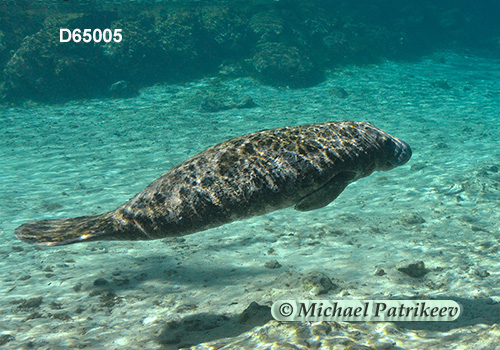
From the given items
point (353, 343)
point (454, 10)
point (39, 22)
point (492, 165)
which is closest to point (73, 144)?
point (353, 343)

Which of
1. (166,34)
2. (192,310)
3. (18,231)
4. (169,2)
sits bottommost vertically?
(192,310)

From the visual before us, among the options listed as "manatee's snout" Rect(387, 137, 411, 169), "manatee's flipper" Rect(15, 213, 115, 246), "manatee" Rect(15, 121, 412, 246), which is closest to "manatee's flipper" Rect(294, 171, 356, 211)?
"manatee" Rect(15, 121, 412, 246)

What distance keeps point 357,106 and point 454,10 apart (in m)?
33.0

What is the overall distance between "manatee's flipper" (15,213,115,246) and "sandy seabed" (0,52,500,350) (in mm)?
1055

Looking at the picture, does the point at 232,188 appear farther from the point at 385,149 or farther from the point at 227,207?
the point at 385,149

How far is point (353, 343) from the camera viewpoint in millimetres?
3256

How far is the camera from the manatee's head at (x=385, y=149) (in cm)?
496

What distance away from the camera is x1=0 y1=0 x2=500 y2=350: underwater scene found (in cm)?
390

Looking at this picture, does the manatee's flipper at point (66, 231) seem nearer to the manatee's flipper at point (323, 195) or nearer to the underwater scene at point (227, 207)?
the underwater scene at point (227, 207)

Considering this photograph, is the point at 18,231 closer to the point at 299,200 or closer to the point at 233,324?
the point at 233,324

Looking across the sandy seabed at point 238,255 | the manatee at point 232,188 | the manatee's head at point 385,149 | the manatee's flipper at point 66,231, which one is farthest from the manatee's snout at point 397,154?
the manatee's flipper at point 66,231

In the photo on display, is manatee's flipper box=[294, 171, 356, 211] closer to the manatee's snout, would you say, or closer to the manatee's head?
the manatee's head

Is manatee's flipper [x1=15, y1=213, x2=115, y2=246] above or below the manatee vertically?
below

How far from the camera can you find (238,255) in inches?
258
